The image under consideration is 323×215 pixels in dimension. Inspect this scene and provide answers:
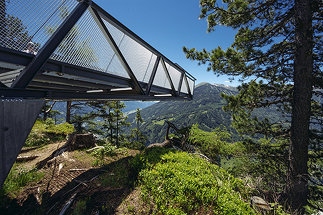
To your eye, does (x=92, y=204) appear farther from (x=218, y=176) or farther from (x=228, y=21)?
(x=228, y=21)

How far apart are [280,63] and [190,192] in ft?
22.8

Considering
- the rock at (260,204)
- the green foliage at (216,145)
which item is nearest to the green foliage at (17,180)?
the rock at (260,204)

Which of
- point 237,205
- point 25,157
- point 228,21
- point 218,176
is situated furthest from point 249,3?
point 25,157

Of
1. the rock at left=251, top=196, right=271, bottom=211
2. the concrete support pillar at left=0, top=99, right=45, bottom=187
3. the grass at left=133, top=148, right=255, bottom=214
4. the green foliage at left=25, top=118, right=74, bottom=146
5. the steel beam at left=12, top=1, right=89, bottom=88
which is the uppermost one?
the steel beam at left=12, top=1, right=89, bottom=88

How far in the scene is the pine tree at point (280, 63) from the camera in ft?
16.0

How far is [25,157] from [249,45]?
11891 mm

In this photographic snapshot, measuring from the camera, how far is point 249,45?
609 centimetres

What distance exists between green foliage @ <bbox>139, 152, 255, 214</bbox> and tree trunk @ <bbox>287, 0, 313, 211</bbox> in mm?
2843

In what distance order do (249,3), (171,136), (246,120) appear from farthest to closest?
1. (171,136)
2. (246,120)
3. (249,3)

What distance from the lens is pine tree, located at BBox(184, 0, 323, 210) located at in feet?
16.0

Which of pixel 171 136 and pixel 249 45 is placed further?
pixel 171 136

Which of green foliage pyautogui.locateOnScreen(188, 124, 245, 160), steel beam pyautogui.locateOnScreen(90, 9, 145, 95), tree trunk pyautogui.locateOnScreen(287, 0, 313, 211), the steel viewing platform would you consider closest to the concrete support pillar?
the steel viewing platform

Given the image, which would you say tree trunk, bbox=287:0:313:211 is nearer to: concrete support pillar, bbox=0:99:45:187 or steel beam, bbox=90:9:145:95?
steel beam, bbox=90:9:145:95

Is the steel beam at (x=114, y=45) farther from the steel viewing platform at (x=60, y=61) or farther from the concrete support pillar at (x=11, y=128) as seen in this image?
the concrete support pillar at (x=11, y=128)
